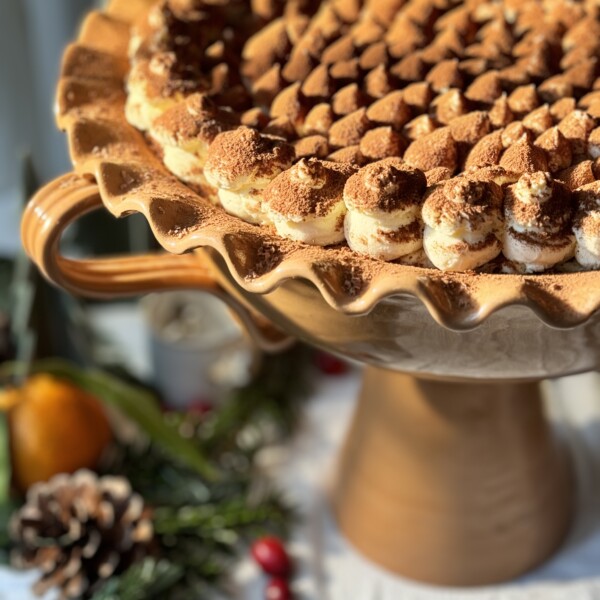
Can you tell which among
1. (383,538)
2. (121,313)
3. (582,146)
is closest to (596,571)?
(383,538)

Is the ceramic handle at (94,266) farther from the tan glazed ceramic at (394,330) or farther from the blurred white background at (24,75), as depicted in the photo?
the blurred white background at (24,75)

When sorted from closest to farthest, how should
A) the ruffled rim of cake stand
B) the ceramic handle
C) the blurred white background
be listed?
the ruffled rim of cake stand
the ceramic handle
the blurred white background

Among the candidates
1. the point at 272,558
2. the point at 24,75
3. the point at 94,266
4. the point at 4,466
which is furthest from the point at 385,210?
the point at 24,75

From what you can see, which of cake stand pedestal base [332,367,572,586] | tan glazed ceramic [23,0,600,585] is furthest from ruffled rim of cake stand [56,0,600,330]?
cake stand pedestal base [332,367,572,586]

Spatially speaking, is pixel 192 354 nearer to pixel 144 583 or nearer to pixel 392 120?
pixel 144 583

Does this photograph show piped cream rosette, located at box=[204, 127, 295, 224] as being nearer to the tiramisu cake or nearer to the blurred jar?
the tiramisu cake

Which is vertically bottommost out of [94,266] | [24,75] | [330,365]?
[330,365]

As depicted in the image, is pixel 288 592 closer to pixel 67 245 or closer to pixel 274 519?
pixel 274 519
